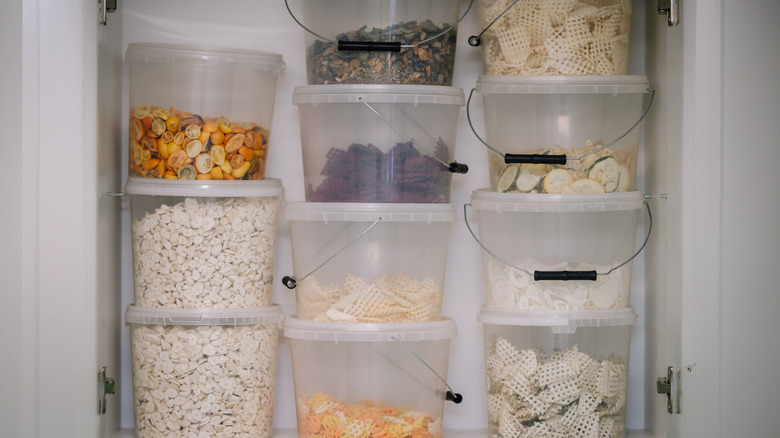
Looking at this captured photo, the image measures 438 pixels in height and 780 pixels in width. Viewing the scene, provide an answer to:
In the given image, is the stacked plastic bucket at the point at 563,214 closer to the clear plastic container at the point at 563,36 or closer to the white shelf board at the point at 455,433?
the clear plastic container at the point at 563,36

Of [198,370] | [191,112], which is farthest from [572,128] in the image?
[198,370]

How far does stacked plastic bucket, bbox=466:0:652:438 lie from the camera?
5.17ft

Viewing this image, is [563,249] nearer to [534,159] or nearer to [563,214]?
[563,214]

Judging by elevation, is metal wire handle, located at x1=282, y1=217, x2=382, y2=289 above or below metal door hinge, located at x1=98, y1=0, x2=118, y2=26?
below

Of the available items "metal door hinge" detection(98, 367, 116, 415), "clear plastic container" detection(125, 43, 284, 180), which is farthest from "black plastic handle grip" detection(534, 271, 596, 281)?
"metal door hinge" detection(98, 367, 116, 415)

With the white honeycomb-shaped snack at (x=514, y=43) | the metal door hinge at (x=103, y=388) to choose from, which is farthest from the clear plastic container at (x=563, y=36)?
the metal door hinge at (x=103, y=388)

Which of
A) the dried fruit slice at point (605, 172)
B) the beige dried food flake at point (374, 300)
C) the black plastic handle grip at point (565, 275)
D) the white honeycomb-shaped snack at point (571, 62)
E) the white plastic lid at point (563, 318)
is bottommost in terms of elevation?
the white plastic lid at point (563, 318)

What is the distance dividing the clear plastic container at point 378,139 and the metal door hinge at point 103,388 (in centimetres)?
50

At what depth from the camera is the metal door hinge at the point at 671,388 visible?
153 centimetres

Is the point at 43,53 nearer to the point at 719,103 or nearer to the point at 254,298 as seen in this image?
the point at 254,298

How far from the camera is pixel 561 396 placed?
61.7 inches

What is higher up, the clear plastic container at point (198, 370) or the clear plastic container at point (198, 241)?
the clear plastic container at point (198, 241)

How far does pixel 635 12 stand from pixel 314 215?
2.60ft

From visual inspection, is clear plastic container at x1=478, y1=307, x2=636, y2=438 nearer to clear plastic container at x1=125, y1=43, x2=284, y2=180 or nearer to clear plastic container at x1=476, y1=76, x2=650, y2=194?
clear plastic container at x1=476, y1=76, x2=650, y2=194
